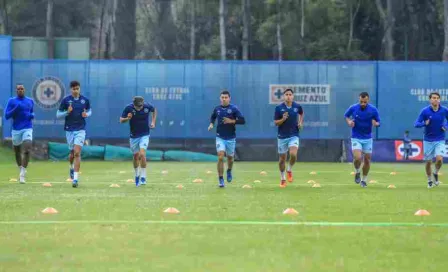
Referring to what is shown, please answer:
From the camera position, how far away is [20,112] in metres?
23.5

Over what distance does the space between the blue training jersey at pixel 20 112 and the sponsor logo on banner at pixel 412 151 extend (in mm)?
24672

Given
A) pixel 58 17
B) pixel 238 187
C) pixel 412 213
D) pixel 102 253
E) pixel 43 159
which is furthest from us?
pixel 58 17

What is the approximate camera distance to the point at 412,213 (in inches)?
595

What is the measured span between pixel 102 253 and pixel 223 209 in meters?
5.37

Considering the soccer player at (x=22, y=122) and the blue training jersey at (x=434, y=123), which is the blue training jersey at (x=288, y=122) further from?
the soccer player at (x=22, y=122)

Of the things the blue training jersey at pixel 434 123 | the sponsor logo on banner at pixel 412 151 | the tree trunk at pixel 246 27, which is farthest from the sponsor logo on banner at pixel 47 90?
the blue training jersey at pixel 434 123

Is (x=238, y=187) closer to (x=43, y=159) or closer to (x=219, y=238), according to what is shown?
(x=219, y=238)

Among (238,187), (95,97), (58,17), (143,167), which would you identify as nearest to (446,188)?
(238,187)

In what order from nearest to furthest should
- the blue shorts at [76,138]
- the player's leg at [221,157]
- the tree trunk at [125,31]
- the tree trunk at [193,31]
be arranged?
the player's leg at [221,157], the blue shorts at [76,138], the tree trunk at [125,31], the tree trunk at [193,31]

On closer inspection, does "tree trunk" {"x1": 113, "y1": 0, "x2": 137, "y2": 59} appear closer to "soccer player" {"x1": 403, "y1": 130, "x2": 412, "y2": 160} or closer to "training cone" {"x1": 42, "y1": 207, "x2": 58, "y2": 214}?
"soccer player" {"x1": 403, "y1": 130, "x2": 412, "y2": 160}

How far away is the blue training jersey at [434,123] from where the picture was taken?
23.0 metres

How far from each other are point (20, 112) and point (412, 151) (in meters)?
25.2

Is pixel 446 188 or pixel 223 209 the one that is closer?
pixel 223 209

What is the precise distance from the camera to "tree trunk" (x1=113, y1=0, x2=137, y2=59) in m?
55.2
